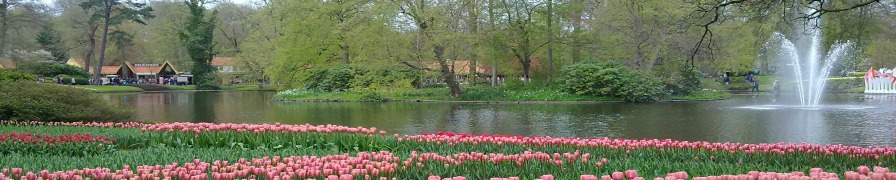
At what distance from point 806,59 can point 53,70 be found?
159 ft

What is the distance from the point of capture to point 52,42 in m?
57.2

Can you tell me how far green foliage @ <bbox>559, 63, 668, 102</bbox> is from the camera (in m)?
30.0

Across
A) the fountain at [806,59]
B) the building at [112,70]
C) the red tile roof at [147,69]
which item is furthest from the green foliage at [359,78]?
the building at [112,70]

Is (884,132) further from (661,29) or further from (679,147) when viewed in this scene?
(661,29)

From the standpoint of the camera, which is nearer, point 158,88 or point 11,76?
point 11,76

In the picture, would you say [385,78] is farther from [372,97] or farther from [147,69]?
[147,69]

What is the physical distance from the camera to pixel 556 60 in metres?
38.8

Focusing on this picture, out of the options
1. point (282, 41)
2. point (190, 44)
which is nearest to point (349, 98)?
point (282, 41)

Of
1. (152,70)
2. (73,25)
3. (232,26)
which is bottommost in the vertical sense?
(152,70)

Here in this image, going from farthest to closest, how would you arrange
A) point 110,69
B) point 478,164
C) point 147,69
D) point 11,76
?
point 110,69 < point 147,69 < point 11,76 < point 478,164

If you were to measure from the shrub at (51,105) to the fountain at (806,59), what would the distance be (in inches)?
981

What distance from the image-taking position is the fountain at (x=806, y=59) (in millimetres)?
32562

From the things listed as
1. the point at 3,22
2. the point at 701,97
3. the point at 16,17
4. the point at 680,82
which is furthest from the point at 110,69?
the point at 701,97

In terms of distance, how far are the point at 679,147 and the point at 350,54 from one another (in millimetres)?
33460
